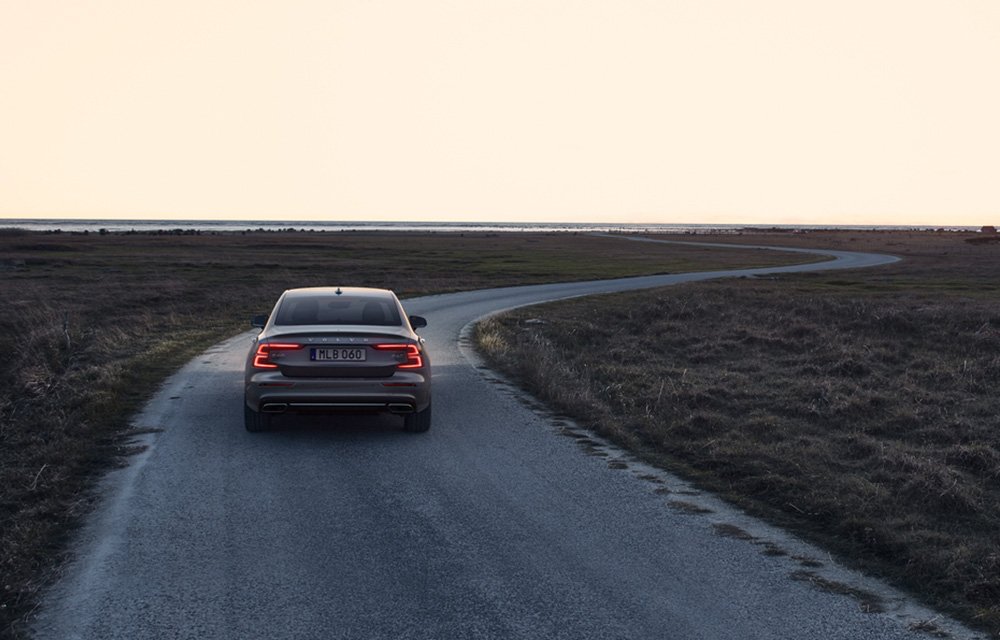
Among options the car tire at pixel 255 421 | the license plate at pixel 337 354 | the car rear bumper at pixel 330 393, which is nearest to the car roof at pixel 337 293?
Result: the license plate at pixel 337 354

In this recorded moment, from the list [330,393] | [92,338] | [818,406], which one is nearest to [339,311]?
[330,393]

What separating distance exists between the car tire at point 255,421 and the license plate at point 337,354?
3.39ft

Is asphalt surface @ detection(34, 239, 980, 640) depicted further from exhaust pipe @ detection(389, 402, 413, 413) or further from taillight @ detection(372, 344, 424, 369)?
taillight @ detection(372, 344, 424, 369)

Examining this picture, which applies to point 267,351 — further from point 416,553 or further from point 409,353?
point 416,553

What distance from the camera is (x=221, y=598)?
5.77 metres

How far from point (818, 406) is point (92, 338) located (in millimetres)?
15939

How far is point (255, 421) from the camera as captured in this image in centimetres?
1099

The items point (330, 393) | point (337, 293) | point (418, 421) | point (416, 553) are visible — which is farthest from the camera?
point (337, 293)

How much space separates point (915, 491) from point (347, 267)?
168 ft

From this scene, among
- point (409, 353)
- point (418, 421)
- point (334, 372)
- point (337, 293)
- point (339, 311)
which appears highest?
point (337, 293)

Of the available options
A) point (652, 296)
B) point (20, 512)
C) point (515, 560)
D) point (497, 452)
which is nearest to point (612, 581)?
point (515, 560)

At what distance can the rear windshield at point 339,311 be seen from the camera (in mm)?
11430

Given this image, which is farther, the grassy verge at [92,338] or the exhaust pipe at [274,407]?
the exhaust pipe at [274,407]

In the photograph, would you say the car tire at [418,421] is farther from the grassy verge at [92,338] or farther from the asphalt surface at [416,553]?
the grassy verge at [92,338]
